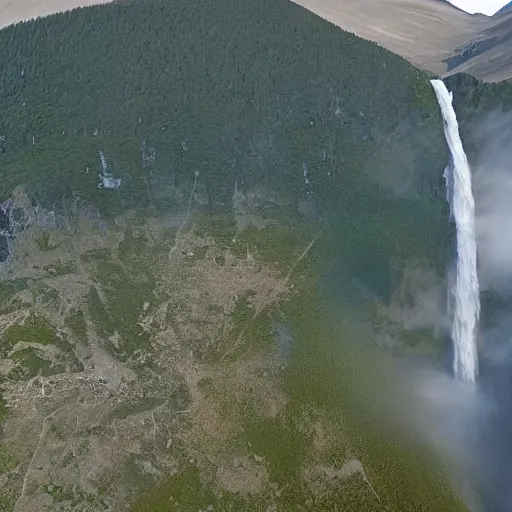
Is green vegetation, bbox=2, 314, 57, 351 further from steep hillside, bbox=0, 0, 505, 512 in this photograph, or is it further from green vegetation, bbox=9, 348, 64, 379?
green vegetation, bbox=9, 348, 64, 379

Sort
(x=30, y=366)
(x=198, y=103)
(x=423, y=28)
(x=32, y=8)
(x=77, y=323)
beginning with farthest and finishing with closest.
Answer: (x=423, y=28)
(x=32, y=8)
(x=198, y=103)
(x=77, y=323)
(x=30, y=366)

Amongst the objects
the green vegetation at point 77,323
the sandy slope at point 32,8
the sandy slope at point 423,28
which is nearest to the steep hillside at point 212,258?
the green vegetation at point 77,323

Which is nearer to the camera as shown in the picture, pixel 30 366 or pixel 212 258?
pixel 30 366

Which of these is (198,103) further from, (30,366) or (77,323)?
(30,366)

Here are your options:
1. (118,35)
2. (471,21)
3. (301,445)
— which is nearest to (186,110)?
(118,35)

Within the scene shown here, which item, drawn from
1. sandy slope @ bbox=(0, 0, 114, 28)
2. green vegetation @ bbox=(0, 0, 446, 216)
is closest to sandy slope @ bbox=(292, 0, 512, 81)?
green vegetation @ bbox=(0, 0, 446, 216)

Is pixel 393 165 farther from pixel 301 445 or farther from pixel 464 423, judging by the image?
pixel 301 445

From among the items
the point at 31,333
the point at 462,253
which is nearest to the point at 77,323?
the point at 31,333

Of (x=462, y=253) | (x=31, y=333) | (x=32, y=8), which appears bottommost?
(x=31, y=333)
